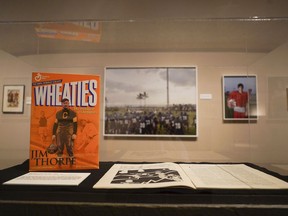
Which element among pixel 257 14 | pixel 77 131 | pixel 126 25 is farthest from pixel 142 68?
pixel 257 14

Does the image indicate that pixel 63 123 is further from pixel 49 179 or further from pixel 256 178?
pixel 256 178

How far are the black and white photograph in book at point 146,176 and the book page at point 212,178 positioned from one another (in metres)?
0.06

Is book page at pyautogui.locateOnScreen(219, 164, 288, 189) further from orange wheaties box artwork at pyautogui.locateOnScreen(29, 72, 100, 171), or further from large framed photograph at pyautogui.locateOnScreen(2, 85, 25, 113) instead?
large framed photograph at pyautogui.locateOnScreen(2, 85, 25, 113)

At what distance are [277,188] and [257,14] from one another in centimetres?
86

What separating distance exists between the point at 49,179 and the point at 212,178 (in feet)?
1.84

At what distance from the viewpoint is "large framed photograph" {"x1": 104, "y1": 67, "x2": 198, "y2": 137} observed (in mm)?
1132

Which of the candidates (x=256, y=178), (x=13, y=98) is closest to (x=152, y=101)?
(x=256, y=178)

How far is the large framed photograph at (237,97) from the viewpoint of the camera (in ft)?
3.62

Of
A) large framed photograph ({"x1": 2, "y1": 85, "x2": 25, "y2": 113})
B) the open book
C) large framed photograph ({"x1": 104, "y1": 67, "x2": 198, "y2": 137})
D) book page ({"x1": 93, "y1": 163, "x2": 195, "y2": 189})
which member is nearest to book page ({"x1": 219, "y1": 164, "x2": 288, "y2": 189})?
the open book

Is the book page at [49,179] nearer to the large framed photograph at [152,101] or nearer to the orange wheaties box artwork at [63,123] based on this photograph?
the orange wheaties box artwork at [63,123]

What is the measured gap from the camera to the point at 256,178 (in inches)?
28.7

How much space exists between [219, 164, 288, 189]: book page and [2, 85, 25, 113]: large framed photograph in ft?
3.39

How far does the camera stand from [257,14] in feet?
3.43

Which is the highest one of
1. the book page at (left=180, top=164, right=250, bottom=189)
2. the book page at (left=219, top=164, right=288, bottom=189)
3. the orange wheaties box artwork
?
the orange wheaties box artwork
